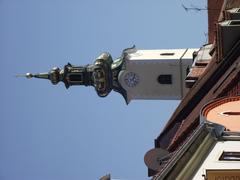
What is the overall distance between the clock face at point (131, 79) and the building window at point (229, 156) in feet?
78.1

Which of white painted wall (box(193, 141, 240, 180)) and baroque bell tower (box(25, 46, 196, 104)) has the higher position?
white painted wall (box(193, 141, 240, 180))

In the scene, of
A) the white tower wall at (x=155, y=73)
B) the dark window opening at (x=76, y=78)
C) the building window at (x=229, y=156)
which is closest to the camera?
the building window at (x=229, y=156)

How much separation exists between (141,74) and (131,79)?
80 cm

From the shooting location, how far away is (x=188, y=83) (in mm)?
26844

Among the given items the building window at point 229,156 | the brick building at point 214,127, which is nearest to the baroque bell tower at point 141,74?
the brick building at point 214,127

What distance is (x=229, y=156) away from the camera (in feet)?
38.1

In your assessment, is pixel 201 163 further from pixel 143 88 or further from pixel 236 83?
pixel 143 88

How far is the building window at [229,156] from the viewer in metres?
11.5

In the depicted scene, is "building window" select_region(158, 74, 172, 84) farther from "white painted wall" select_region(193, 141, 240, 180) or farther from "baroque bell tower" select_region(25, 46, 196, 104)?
"white painted wall" select_region(193, 141, 240, 180)

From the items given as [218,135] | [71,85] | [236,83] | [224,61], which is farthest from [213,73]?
[71,85]

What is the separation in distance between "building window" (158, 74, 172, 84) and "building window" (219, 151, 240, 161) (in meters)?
23.1

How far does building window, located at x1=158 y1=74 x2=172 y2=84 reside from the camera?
34812 mm

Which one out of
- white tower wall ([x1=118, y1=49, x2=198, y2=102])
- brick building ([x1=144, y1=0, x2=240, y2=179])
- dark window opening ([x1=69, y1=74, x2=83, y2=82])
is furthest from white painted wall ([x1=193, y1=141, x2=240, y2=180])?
dark window opening ([x1=69, y1=74, x2=83, y2=82])

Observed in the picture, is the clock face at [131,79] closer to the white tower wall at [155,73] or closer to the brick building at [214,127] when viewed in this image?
the white tower wall at [155,73]
